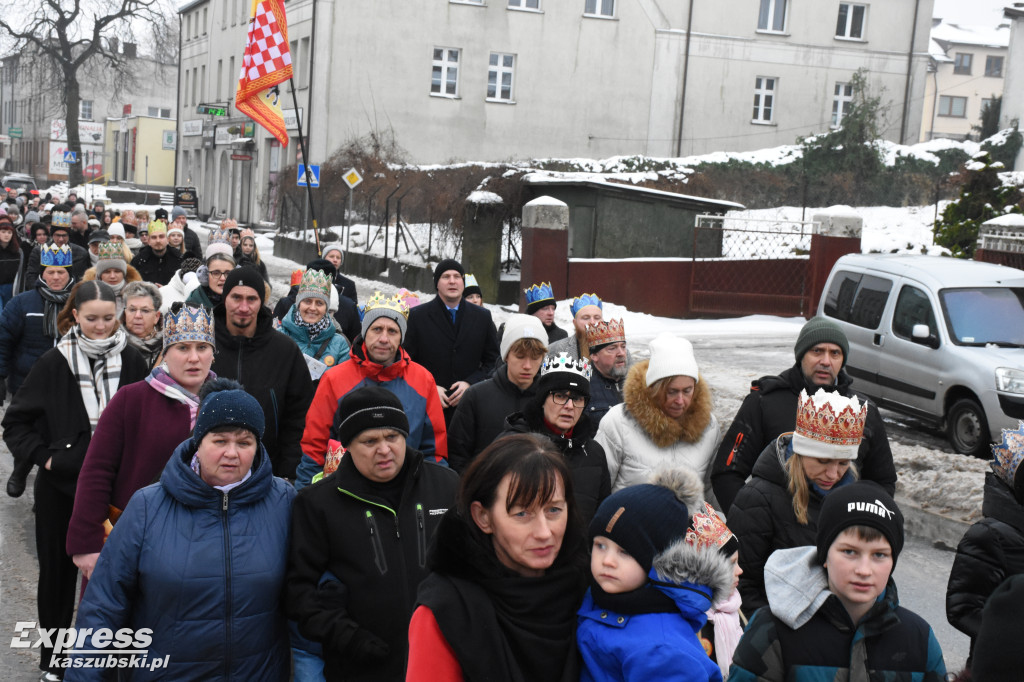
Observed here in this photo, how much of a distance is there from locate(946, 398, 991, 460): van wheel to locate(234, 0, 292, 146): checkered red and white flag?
386 inches

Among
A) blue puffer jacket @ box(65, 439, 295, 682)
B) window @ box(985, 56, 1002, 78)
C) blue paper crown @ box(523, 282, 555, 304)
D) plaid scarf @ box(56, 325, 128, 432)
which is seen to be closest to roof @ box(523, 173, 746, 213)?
blue paper crown @ box(523, 282, 555, 304)

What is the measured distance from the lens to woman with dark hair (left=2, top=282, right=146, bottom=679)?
538cm

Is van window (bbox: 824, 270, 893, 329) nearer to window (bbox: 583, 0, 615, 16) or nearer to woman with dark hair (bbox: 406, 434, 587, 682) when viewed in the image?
woman with dark hair (bbox: 406, 434, 587, 682)

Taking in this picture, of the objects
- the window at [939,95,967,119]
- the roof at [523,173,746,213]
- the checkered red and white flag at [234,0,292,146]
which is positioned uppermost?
the window at [939,95,967,119]

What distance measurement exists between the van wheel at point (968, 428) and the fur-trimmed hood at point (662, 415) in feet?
21.8

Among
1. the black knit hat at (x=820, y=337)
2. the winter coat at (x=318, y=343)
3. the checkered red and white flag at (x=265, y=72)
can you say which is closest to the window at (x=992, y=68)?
the checkered red and white flag at (x=265, y=72)

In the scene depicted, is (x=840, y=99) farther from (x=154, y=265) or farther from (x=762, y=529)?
(x=762, y=529)

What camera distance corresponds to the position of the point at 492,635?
2.48 metres

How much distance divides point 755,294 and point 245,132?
32.6 meters

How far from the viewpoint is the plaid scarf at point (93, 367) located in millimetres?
5488

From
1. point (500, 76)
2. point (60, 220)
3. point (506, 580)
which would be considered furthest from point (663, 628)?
point (500, 76)

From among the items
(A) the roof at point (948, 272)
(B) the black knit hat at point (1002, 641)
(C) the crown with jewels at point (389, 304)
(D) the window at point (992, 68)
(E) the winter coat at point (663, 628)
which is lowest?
(B) the black knit hat at point (1002, 641)

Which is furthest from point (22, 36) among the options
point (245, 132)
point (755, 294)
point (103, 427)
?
point (103, 427)

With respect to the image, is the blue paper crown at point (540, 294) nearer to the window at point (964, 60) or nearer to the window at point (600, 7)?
the window at point (600, 7)
